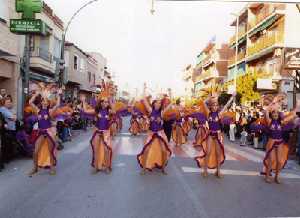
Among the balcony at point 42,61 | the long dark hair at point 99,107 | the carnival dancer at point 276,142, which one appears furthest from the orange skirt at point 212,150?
the balcony at point 42,61

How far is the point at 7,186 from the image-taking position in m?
9.69

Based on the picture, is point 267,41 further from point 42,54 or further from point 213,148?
point 213,148

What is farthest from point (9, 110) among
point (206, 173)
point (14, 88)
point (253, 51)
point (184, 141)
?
point (253, 51)

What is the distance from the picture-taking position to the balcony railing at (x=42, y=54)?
1328 inches

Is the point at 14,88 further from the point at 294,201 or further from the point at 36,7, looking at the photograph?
the point at 294,201

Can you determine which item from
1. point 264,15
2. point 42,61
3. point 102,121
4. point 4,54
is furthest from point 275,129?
point 264,15

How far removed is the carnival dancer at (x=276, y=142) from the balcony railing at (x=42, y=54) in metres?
24.8

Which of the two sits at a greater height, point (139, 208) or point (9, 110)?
point (9, 110)

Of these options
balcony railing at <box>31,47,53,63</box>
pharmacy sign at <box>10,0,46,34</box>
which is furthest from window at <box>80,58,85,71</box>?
pharmacy sign at <box>10,0,46,34</box>

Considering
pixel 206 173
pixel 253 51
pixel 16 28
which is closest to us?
pixel 206 173

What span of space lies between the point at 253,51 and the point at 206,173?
3958cm

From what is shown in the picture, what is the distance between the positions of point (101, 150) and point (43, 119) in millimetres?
1559

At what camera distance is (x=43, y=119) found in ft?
37.6

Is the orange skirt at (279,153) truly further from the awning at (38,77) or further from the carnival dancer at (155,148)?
the awning at (38,77)
